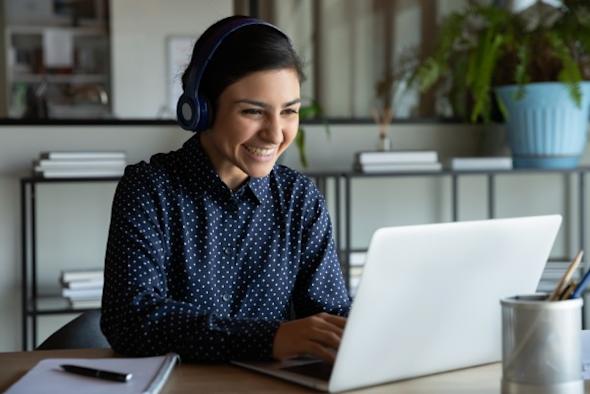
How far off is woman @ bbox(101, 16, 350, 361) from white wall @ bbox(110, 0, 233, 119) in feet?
12.8

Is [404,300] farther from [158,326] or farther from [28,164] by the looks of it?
[28,164]

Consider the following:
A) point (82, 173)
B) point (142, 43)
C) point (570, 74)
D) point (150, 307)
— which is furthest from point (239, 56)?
point (142, 43)

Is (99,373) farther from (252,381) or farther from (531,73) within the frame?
(531,73)

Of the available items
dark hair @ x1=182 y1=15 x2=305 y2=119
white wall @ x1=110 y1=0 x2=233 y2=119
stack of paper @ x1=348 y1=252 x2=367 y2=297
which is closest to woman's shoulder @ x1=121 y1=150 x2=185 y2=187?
dark hair @ x1=182 y1=15 x2=305 y2=119

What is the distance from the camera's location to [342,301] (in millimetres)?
1661

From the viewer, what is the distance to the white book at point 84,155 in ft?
10.1

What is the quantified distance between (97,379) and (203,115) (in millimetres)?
Answer: 586

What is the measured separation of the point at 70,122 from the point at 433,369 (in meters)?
2.37

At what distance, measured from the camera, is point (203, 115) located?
1610mm

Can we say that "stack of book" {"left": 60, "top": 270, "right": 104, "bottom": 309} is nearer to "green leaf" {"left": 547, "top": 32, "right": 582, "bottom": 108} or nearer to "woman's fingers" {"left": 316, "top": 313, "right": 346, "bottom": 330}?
"green leaf" {"left": 547, "top": 32, "right": 582, "bottom": 108}

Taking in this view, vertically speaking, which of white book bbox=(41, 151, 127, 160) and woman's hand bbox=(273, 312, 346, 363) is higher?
white book bbox=(41, 151, 127, 160)

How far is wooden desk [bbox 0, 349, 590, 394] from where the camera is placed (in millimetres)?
1146

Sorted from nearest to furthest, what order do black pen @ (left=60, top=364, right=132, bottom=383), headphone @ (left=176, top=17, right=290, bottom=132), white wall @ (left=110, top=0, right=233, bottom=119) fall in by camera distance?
black pen @ (left=60, top=364, right=132, bottom=383), headphone @ (left=176, top=17, right=290, bottom=132), white wall @ (left=110, top=0, right=233, bottom=119)

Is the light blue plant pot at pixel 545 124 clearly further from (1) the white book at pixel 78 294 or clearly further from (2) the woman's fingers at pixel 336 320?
(2) the woman's fingers at pixel 336 320
